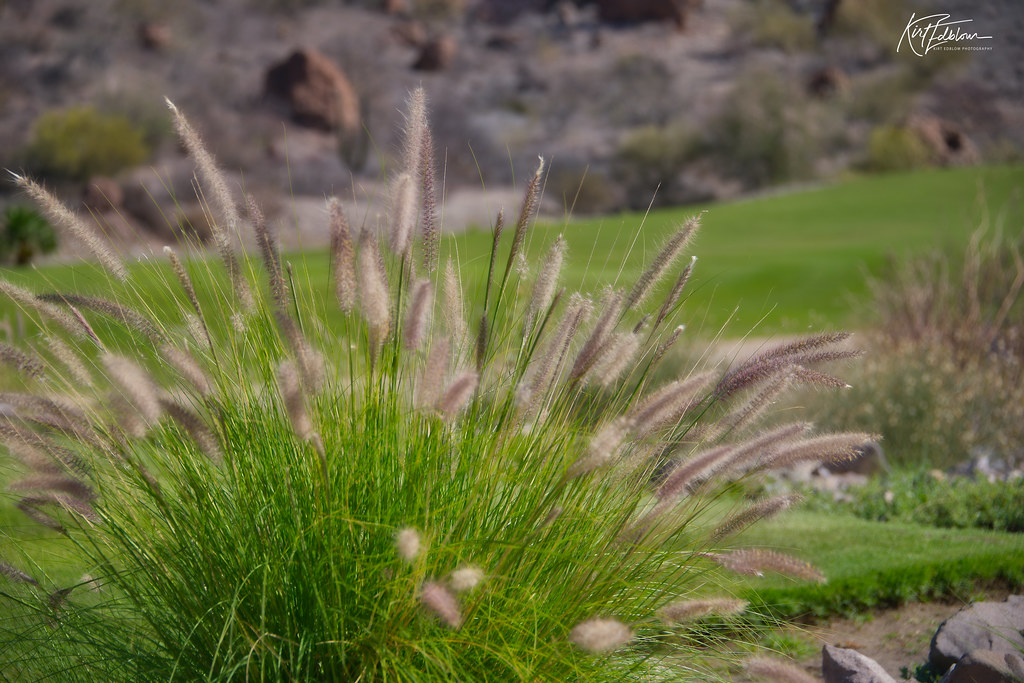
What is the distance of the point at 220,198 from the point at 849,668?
2.42 meters

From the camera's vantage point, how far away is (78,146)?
34281mm

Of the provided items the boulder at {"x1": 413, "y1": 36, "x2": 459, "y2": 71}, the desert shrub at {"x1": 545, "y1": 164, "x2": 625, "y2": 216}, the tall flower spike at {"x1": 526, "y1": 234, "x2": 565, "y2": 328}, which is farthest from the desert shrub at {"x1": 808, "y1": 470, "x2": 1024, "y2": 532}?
the boulder at {"x1": 413, "y1": 36, "x2": 459, "y2": 71}

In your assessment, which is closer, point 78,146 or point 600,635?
point 600,635

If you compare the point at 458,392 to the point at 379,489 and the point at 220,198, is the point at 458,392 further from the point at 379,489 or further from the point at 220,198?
the point at 220,198

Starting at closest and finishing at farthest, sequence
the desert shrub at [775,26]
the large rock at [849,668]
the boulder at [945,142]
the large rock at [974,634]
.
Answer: the large rock at [849,668], the large rock at [974,634], the boulder at [945,142], the desert shrub at [775,26]

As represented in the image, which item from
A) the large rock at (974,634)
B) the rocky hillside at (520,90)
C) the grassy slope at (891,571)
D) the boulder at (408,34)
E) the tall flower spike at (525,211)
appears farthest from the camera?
the boulder at (408,34)

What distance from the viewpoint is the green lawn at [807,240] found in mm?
11922

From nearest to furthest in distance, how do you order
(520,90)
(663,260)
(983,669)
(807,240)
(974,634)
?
(663,260), (983,669), (974,634), (807,240), (520,90)

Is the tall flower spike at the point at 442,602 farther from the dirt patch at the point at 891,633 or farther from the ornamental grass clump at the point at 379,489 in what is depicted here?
the dirt patch at the point at 891,633

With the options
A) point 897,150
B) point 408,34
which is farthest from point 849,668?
point 408,34

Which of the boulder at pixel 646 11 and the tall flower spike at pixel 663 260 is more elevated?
the tall flower spike at pixel 663 260

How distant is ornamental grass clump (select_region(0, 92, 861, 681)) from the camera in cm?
197

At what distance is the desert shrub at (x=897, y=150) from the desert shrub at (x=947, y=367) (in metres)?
28.9

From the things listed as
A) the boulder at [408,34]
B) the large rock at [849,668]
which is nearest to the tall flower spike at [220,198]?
the large rock at [849,668]
